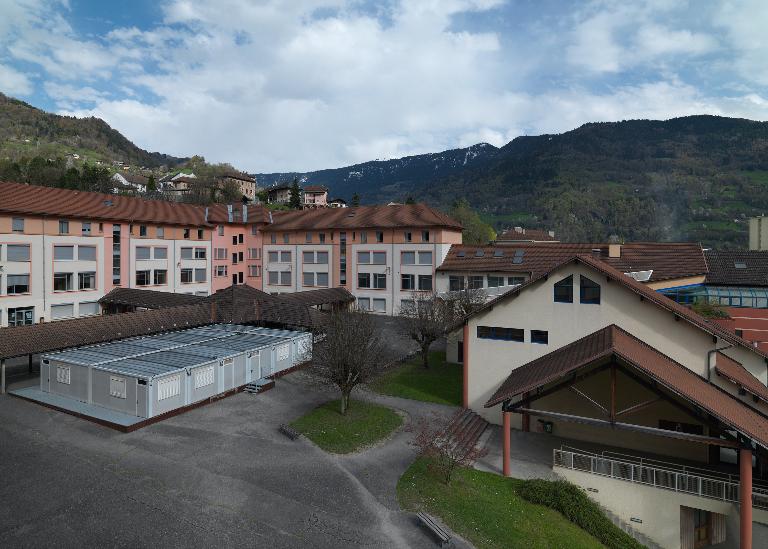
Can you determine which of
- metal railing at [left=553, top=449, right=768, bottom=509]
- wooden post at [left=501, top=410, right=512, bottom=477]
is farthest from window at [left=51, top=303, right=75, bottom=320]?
metal railing at [left=553, top=449, right=768, bottom=509]

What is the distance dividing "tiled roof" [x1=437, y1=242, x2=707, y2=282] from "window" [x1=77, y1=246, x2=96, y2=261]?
3601 cm

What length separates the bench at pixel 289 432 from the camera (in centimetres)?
2027

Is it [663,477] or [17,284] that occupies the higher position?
[17,284]

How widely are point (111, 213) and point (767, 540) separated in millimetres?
55342

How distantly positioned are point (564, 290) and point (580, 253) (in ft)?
65.0

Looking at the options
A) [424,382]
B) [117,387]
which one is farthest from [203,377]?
[424,382]

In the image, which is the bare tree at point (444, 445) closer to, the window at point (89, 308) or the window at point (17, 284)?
the window at point (17, 284)

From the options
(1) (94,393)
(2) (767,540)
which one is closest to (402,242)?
(1) (94,393)

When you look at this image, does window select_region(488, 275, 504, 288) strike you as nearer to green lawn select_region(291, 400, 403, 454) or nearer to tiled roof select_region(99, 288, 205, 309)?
green lawn select_region(291, 400, 403, 454)

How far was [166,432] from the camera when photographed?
20359mm

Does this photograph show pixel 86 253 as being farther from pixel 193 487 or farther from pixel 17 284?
pixel 193 487

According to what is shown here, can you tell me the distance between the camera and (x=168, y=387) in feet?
72.7

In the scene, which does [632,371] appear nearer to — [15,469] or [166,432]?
[166,432]

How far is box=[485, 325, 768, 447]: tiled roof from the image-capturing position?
49.0 feet
